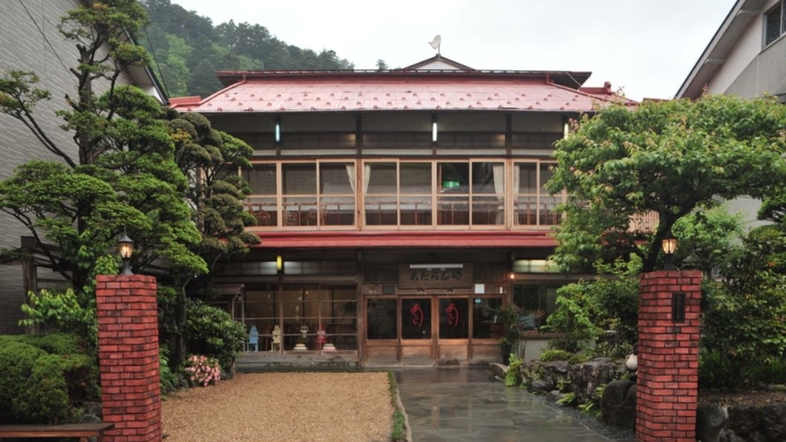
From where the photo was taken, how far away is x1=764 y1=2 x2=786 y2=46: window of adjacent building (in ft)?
37.3

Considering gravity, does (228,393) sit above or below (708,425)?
below

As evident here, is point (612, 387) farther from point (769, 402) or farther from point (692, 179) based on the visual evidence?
point (692, 179)

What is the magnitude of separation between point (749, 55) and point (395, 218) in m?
9.98

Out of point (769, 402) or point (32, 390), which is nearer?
point (32, 390)

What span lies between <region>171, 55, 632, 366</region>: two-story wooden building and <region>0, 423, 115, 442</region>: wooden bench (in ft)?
28.1

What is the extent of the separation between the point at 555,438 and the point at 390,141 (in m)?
9.35

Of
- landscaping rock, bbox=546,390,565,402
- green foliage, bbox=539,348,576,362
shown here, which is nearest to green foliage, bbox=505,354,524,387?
green foliage, bbox=539,348,576,362

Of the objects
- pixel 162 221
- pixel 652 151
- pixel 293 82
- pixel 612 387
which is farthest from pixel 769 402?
pixel 293 82

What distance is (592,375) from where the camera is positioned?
8.70 meters

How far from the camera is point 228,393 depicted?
9.99 metres

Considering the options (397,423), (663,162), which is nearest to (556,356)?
(397,423)

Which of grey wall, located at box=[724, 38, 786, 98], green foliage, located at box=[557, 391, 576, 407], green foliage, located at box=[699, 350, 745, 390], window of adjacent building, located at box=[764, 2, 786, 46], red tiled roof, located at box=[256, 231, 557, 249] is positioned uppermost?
window of adjacent building, located at box=[764, 2, 786, 46]

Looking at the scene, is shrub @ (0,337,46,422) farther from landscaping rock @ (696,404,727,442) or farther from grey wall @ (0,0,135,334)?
landscaping rock @ (696,404,727,442)

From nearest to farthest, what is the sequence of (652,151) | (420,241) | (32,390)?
1. (32,390)
2. (652,151)
3. (420,241)
